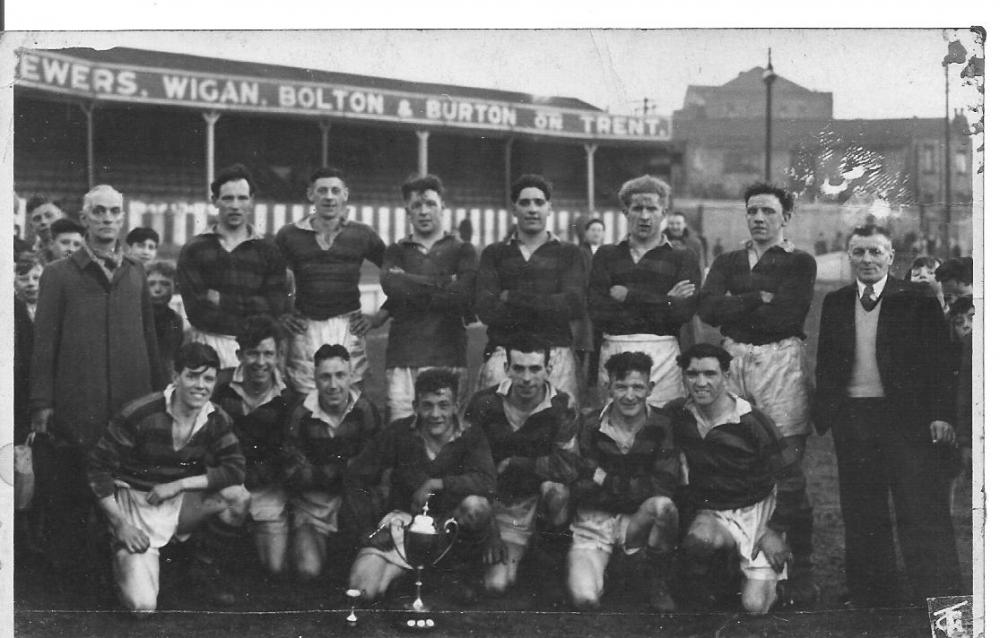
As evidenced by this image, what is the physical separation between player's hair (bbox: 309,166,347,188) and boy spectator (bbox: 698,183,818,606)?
165cm

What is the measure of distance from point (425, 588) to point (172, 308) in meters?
1.63

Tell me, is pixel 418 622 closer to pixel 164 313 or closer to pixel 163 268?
pixel 164 313

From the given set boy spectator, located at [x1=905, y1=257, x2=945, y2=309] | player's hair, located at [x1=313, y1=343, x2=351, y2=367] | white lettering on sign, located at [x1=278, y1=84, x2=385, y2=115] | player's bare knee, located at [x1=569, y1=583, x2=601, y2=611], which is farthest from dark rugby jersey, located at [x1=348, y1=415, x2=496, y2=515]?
boy spectator, located at [x1=905, y1=257, x2=945, y2=309]

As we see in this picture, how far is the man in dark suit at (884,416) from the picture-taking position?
4340mm

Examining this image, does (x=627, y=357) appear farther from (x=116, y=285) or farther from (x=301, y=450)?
(x=116, y=285)

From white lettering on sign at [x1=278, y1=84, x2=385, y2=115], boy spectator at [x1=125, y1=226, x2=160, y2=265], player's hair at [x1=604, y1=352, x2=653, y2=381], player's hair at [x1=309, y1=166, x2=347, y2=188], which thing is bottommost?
player's hair at [x1=604, y1=352, x2=653, y2=381]

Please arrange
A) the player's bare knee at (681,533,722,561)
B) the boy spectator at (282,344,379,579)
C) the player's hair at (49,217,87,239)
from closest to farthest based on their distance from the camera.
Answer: the player's bare knee at (681,533,722,561) → the boy spectator at (282,344,379,579) → the player's hair at (49,217,87,239)

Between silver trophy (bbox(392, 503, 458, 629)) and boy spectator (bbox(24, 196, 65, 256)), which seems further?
boy spectator (bbox(24, 196, 65, 256))

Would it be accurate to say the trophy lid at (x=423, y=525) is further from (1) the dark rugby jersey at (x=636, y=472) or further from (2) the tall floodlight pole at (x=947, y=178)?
(2) the tall floodlight pole at (x=947, y=178)

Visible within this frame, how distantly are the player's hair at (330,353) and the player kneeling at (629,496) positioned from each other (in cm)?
113

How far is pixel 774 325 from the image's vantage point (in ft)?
14.2

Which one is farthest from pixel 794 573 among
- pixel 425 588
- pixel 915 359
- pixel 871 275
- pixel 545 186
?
pixel 545 186

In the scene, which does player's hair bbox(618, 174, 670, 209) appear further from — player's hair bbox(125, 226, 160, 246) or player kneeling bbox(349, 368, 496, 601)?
player's hair bbox(125, 226, 160, 246)

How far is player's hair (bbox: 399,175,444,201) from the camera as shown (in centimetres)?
441
